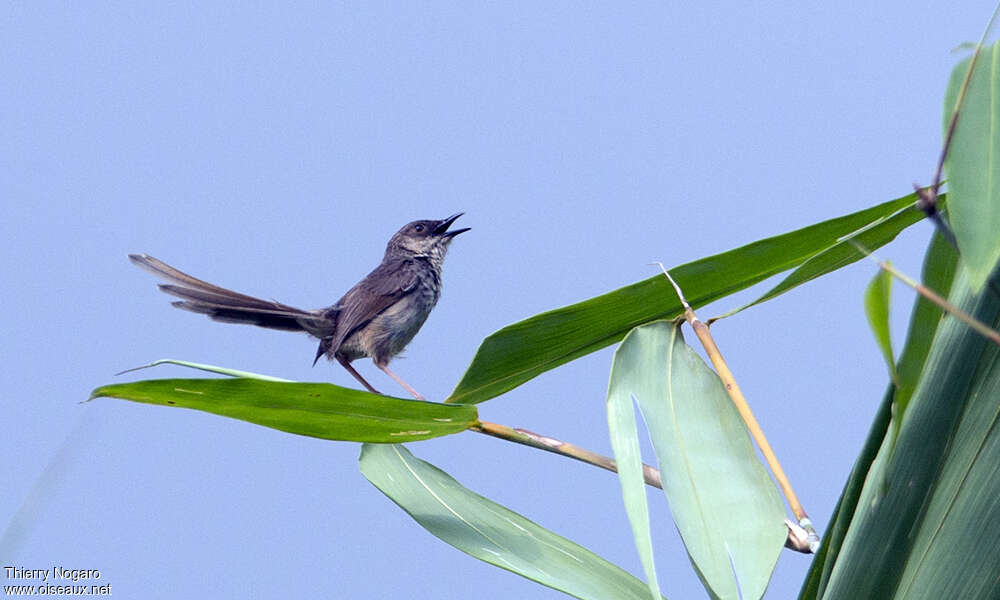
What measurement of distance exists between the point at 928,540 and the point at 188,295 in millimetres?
2499

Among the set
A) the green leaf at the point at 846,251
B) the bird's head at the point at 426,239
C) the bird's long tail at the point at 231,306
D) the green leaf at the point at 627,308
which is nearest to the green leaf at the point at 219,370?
the green leaf at the point at 627,308

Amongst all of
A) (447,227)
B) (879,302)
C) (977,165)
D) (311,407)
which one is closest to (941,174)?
(977,165)

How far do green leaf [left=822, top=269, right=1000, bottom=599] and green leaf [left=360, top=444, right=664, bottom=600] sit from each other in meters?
0.51

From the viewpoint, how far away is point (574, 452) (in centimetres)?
144

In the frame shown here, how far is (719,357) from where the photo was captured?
1391mm

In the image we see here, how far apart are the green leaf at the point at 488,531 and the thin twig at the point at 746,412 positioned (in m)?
0.31

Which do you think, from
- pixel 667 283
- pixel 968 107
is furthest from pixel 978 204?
pixel 667 283

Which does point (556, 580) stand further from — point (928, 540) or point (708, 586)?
point (928, 540)

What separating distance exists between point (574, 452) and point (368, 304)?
2.41 m

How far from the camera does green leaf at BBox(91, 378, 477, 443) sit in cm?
135

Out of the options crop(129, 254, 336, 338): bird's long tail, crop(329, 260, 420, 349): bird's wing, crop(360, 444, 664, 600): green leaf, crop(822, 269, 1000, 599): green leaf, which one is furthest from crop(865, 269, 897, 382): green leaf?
crop(329, 260, 420, 349): bird's wing

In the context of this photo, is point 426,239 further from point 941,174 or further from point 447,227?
point 941,174

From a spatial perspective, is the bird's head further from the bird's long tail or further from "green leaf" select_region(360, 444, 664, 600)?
"green leaf" select_region(360, 444, 664, 600)

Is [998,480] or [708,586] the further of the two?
[708,586]
